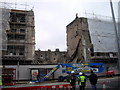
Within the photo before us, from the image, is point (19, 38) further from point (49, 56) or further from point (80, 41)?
point (49, 56)

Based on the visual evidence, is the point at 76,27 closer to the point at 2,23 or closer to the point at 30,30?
the point at 30,30

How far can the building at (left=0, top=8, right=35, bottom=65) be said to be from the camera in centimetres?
2833

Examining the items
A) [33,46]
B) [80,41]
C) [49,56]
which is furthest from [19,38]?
[49,56]

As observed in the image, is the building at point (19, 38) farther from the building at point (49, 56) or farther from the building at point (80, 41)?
the building at point (49, 56)

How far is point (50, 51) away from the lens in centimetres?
5172

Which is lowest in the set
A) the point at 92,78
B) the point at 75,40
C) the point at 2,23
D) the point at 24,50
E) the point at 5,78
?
the point at 5,78

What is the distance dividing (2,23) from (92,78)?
20398 mm

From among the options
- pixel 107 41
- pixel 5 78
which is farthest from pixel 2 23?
pixel 107 41

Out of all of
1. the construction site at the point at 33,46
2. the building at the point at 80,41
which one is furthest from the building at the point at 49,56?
the construction site at the point at 33,46

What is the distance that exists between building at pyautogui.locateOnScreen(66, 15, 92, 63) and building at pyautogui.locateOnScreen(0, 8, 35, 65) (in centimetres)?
1015

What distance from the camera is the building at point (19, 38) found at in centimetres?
2833

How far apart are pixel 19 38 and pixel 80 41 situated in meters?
13.1

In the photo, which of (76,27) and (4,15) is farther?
(76,27)

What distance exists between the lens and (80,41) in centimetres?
3341
